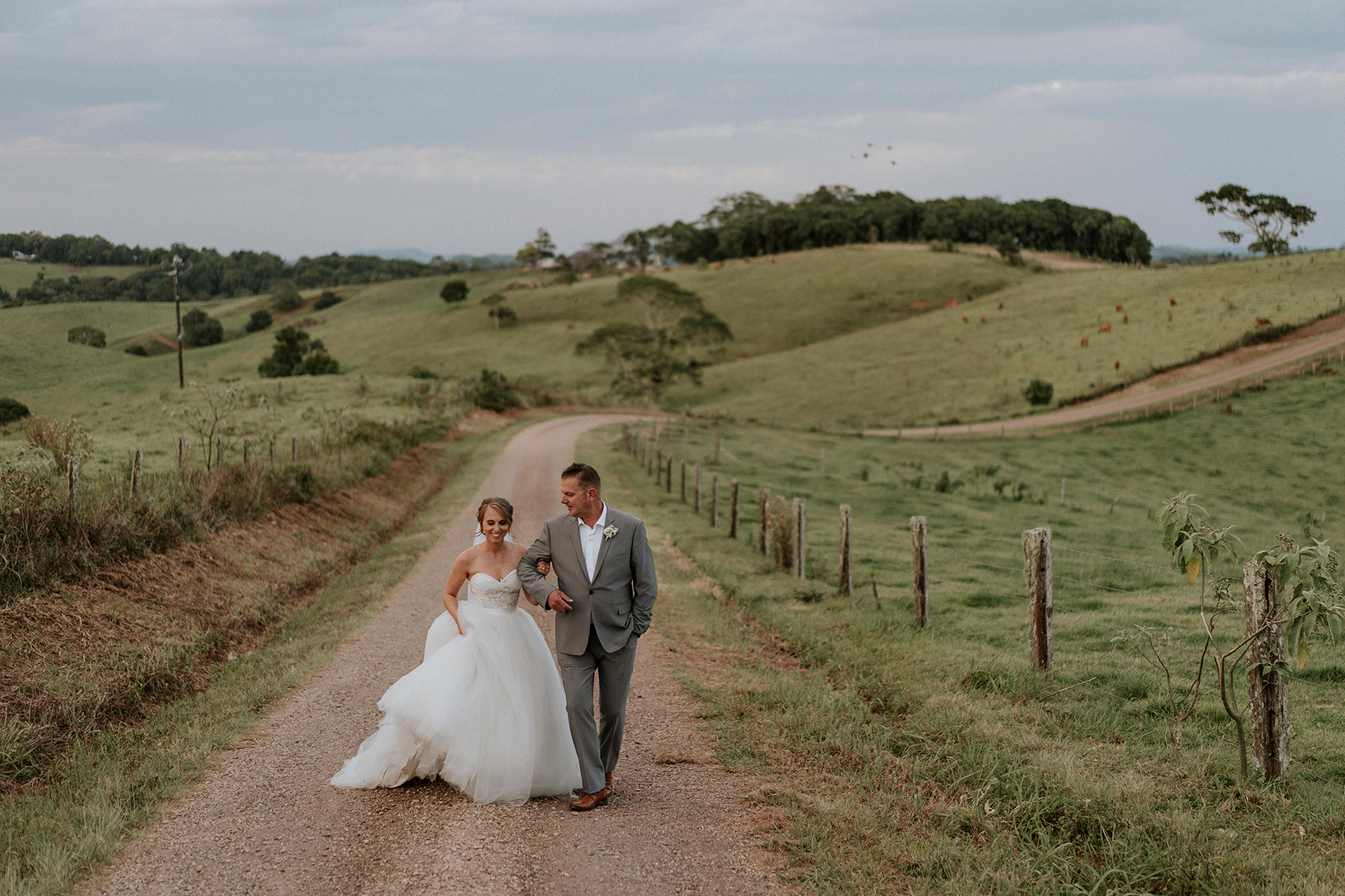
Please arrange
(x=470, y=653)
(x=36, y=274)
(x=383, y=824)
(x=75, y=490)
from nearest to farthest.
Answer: (x=383, y=824) < (x=470, y=653) < (x=75, y=490) < (x=36, y=274)

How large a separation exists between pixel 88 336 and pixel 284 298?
67.9 metres

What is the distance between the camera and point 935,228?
130 metres

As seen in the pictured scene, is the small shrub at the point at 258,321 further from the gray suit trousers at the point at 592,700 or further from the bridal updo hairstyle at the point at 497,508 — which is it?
the gray suit trousers at the point at 592,700

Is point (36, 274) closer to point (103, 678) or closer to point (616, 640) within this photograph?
point (103, 678)

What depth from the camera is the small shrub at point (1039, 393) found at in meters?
51.4

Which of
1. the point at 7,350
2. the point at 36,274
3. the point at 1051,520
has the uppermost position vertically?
the point at 36,274

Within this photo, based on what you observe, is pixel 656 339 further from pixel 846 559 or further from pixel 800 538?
pixel 846 559

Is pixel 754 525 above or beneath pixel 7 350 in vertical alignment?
beneath

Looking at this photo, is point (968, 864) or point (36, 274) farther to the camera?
point (36, 274)

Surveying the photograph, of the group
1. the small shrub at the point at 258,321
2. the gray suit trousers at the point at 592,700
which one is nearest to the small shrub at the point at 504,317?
the small shrub at the point at 258,321

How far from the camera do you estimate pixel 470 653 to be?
246 inches

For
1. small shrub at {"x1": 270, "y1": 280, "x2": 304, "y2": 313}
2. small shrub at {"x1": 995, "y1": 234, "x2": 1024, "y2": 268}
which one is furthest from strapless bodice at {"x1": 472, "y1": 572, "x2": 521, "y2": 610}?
small shrub at {"x1": 270, "y1": 280, "x2": 304, "y2": 313}

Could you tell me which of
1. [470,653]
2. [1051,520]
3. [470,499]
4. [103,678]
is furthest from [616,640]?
[1051,520]

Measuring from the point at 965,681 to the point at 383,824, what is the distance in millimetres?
5551
